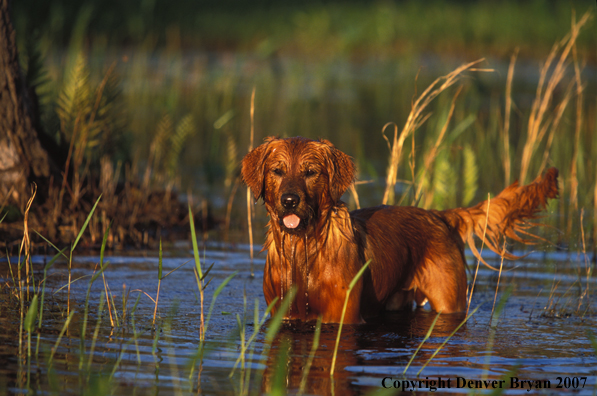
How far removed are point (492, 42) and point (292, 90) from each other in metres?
8.25

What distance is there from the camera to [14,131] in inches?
304

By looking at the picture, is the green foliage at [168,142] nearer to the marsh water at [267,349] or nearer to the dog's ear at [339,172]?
the marsh water at [267,349]

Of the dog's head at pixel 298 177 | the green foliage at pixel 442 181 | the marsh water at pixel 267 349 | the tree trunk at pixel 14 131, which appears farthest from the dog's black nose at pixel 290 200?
the green foliage at pixel 442 181

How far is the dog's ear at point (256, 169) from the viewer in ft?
18.8

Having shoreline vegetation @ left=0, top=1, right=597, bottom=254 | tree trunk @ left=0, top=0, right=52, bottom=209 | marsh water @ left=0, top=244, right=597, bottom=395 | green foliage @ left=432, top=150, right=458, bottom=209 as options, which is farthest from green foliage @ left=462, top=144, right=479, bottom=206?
tree trunk @ left=0, top=0, right=52, bottom=209

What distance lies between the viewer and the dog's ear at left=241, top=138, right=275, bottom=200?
5738mm

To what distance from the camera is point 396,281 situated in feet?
20.2

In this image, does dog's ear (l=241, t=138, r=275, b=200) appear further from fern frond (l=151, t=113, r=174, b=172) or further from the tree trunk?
fern frond (l=151, t=113, r=174, b=172)

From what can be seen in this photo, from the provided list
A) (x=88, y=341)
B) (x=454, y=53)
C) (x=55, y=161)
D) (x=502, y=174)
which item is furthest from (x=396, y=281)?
(x=454, y=53)

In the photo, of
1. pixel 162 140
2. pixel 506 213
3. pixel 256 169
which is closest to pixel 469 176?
pixel 506 213

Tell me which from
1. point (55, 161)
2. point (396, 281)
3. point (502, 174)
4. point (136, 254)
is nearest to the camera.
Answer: point (396, 281)

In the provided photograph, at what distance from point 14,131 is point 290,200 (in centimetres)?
367

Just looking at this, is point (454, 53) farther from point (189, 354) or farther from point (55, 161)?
point (189, 354)

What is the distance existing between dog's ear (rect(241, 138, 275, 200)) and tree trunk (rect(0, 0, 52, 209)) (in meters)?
2.77
